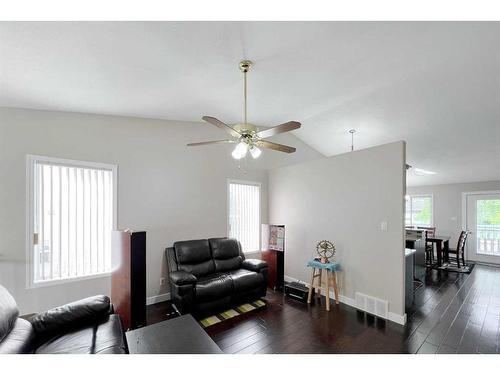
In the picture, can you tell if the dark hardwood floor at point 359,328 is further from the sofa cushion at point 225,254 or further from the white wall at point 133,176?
the white wall at point 133,176

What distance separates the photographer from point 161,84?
2449mm

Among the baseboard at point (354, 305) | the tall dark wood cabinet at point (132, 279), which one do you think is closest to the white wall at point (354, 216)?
the baseboard at point (354, 305)

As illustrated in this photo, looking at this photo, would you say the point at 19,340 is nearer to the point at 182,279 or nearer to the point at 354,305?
the point at 182,279

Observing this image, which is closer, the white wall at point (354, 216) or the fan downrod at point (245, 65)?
the fan downrod at point (245, 65)

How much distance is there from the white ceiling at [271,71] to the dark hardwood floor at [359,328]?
2.81 m

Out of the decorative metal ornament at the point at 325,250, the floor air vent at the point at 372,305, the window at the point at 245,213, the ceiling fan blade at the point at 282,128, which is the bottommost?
the floor air vent at the point at 372,305

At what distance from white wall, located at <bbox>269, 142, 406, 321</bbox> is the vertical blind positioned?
315 cm

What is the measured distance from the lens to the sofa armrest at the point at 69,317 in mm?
1811

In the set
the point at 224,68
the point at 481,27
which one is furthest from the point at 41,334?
the point at 481,27

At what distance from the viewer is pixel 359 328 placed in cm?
269

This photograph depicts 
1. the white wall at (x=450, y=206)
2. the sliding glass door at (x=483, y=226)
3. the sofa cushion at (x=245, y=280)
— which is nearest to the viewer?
the sofa cushion at (x=245, y=280)
